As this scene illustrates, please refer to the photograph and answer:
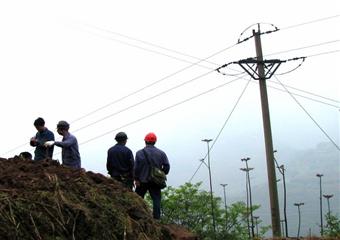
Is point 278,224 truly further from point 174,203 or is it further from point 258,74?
point 174,203

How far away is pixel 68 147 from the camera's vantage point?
8711mm

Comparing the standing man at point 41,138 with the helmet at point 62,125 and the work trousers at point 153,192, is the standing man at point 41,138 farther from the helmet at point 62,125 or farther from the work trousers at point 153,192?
the work trousers at point 153,192

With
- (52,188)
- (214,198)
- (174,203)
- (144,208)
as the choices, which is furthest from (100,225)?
(214,198)

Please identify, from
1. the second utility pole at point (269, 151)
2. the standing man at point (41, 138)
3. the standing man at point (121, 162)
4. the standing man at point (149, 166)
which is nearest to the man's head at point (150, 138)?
the standing man at point (149, 166)

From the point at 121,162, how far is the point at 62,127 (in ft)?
3.69

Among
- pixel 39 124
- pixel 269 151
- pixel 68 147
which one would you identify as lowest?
pixel 68 147

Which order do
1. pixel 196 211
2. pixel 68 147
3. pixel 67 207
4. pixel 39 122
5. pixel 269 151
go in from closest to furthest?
pixel 67 207 → pixel 68 147 → pixel 39 122 → pixel 269 151 → pixel 196 211

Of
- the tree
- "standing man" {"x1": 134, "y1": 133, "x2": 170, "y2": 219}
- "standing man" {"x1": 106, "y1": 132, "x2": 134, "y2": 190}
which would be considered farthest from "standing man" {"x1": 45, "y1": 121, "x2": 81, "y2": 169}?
the tree

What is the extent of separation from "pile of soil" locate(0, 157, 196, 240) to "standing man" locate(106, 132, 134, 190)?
2076 millimetres

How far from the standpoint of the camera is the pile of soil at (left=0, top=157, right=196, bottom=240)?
17.2 feet

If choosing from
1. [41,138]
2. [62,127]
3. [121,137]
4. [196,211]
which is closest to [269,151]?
[196,211]

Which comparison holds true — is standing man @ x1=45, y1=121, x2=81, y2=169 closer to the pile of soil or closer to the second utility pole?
the pile of soil

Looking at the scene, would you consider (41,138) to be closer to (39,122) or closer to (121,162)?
(39,122)

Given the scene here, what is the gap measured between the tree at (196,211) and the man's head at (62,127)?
51.3 ft
